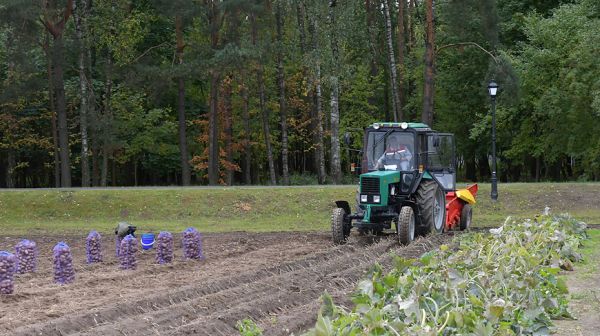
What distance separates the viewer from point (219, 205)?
25.3 m

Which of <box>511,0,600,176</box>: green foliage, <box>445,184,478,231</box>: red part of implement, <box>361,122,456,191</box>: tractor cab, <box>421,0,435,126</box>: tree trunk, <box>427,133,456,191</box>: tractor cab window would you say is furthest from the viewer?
<box>511,0,600,176</box>: green foliage

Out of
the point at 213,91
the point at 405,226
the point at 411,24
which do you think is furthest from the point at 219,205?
the point at 411,24

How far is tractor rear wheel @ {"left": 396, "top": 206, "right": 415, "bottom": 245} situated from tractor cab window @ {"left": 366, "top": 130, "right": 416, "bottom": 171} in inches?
52.7

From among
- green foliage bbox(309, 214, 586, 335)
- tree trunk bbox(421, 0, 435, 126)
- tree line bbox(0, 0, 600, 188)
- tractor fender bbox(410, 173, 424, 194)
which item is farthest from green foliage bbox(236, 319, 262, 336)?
tree line bbox(0, 0, 600, 188)

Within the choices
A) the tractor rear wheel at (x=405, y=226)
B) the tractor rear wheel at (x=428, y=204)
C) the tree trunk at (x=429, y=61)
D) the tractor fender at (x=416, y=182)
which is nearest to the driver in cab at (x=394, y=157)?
the tractor fender at (x=416, y=182)

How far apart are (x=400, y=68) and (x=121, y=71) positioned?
1499cm

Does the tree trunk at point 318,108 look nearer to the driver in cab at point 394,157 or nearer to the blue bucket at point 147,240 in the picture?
the driver in cab at point 394,157

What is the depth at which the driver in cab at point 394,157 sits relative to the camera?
54.0 ft

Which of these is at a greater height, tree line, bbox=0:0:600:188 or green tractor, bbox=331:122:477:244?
tree line, bbox=0:0:600:188

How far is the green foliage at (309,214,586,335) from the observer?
5.59 metres

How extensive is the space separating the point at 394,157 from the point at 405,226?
6.25 ft

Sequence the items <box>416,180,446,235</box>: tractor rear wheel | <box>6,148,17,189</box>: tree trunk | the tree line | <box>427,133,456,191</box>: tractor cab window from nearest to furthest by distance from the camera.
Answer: <box>416,180,446,235</box>: tractor rear wheel < <box>427,133,456,191</box>: tractor cab window < the tree line < <box>6,148,17,189</box>: tree trunk

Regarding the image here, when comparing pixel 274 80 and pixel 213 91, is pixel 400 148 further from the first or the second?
pixel 274 80

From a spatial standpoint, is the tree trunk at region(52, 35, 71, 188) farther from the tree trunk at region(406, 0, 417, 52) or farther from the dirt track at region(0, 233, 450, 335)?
the tree trunk at region(406, 0, 417, 52)
